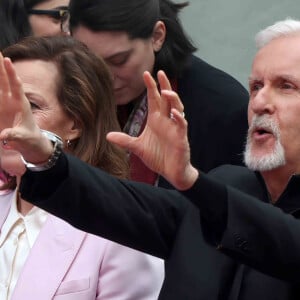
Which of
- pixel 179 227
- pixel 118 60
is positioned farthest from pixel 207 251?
pixel 118 60

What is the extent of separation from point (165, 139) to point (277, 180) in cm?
50

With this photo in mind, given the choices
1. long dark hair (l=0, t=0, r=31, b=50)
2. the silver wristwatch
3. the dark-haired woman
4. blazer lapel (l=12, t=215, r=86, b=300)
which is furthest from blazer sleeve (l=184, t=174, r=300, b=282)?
long dark hair (l=0, t=0, r=31, b=50)

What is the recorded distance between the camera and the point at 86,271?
3023mm

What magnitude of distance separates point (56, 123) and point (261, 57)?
1.74 ft

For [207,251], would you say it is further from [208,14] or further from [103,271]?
[208,14]

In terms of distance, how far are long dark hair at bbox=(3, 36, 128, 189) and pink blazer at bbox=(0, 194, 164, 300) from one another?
8.5 inches

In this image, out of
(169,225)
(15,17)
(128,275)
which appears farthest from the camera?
(15,17)

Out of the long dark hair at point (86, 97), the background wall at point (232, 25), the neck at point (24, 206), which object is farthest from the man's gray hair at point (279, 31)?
the background wall at point (232, 25)

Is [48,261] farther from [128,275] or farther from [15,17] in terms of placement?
[15,17]

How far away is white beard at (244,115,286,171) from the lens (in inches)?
115

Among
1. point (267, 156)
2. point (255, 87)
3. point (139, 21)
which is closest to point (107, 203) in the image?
point (267, 156)

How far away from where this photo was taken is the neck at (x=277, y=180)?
2961 mm

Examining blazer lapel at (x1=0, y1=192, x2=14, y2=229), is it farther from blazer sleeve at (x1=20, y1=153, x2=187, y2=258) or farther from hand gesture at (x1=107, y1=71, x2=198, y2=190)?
hand gesture at (x1=107, y1=71, x2=198, y2=190)

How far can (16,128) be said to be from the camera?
2.52 m
